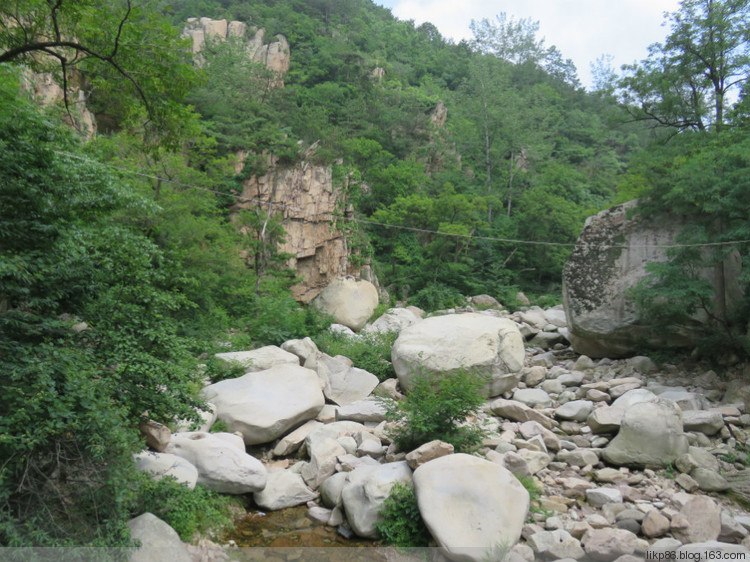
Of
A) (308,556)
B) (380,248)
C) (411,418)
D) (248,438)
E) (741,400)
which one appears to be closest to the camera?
(308,556)

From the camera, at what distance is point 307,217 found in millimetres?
18953


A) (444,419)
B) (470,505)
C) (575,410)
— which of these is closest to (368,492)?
(470,505)

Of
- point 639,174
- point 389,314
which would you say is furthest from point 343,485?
point 639,174

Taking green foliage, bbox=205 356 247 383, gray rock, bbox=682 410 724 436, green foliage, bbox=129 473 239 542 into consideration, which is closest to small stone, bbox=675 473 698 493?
gray rock, bbox=682 410 724 436

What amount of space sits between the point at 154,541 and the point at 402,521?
2.50 m

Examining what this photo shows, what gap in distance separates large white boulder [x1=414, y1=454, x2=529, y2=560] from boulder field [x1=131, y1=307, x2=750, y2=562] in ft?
0.04

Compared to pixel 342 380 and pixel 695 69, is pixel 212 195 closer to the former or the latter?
pixel 342 380

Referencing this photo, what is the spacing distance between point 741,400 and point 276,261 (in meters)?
12.6

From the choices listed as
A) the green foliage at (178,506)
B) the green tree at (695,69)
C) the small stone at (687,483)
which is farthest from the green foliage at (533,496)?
the green tree at (695,69)

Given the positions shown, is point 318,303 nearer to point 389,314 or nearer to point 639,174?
point 389,314

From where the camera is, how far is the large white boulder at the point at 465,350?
9.73m

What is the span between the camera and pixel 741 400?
8875 mm

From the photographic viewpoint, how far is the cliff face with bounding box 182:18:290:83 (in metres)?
31.2

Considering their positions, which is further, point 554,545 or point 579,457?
point 579,457
